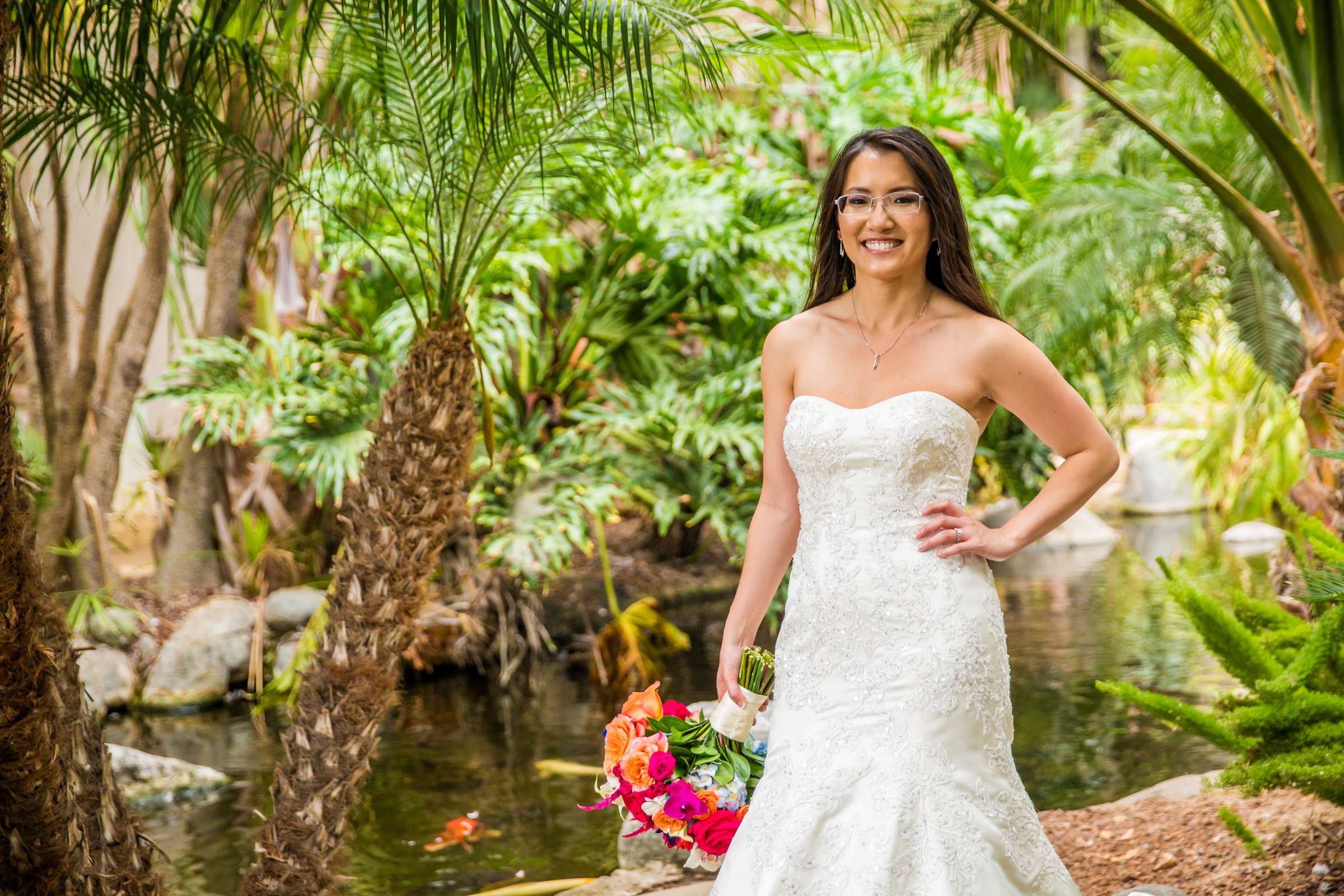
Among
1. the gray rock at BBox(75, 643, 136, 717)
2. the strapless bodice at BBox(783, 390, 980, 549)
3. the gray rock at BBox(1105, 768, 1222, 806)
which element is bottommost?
the gray rock at BBox(1105, 768, 1222, 806)

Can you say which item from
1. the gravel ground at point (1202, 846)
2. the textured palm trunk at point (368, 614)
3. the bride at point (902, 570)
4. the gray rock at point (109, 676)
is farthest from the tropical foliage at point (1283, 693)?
the gray rock at point (109, 676)

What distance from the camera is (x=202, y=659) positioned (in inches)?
345

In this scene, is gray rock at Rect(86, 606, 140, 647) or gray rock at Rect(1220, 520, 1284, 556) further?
gray rock at Rect(1220, 520, 1284, 556)

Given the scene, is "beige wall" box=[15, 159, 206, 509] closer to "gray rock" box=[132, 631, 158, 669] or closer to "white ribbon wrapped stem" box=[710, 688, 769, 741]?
"gray rock" box=[132, 631, 158, 669]

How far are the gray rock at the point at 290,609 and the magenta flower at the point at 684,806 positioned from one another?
22.3 ft

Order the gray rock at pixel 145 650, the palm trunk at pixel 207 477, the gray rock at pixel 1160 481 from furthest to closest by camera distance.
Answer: the gray rock at pixel 1160 481
the palm trunk at pixel 207 477
the gray rock at pixel 145 650

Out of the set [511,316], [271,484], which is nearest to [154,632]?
[271,484]

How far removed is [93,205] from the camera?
12008 mm

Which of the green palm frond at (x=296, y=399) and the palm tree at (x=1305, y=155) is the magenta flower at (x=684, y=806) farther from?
the green palm frond at (x=296, y=399)

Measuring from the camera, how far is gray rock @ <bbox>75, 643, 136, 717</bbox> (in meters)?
8.41

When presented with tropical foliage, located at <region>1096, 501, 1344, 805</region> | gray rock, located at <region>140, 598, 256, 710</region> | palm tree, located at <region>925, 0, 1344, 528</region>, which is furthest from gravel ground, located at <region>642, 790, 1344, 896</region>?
gray rock, located at <region>140, 598, 256, 710</region>

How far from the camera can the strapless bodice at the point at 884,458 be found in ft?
8.88

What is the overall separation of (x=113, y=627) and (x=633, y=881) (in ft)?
18.8

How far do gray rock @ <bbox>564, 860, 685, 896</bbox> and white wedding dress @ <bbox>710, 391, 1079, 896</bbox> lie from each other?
1.91m
